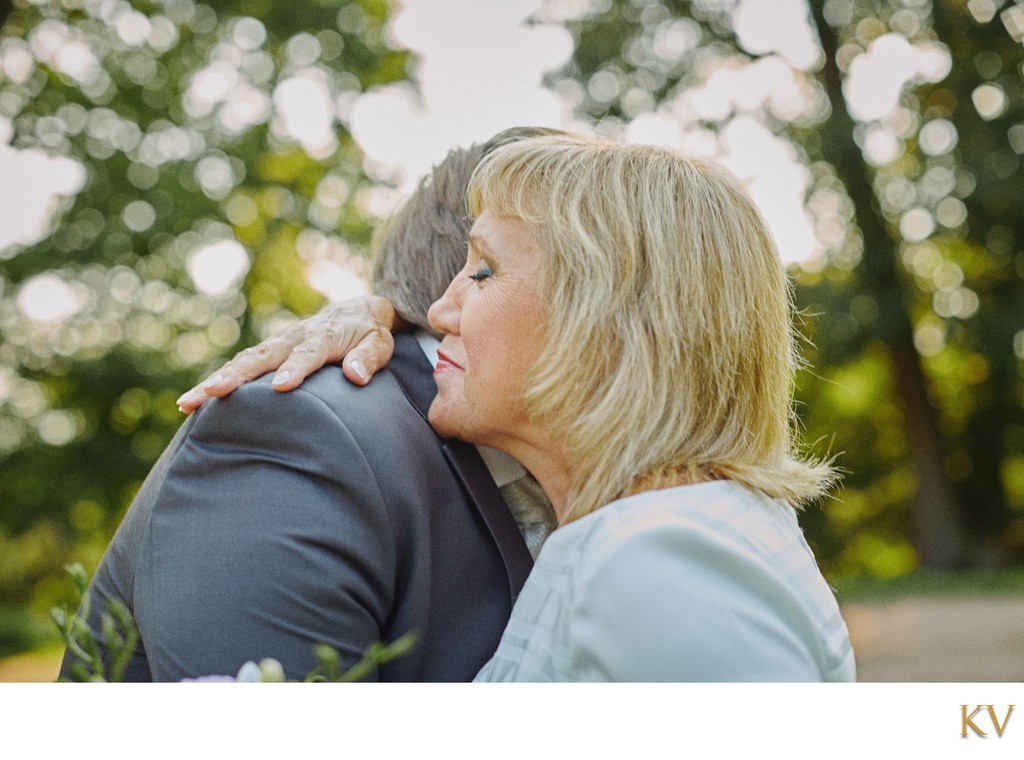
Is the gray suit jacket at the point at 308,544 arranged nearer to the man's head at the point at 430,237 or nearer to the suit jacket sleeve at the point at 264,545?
the suit jacket sleeve at the point at 264,545

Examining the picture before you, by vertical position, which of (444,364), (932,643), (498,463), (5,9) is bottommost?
(932,643)

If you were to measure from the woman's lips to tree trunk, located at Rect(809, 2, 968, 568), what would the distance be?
402 centimetres

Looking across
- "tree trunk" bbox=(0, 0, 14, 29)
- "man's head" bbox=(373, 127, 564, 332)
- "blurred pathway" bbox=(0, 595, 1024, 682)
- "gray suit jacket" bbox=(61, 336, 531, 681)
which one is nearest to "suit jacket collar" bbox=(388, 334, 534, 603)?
"gray suit jacket" bbox=(61, 336, 531, 681)

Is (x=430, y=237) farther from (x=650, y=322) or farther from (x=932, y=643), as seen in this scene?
(x=932, y=643)

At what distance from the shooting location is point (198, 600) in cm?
120

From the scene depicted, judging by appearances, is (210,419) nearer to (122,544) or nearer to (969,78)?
(122,544)

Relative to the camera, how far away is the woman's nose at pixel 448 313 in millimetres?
1528

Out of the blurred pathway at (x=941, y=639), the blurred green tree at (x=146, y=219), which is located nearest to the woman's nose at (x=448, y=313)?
the blurred pathway at (x=941, y=639)

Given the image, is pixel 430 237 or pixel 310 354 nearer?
pixel 310 354

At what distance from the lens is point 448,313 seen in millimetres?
1535

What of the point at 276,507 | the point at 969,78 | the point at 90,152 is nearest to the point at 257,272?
the point at 90,152

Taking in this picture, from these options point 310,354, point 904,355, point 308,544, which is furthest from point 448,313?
point 904,355

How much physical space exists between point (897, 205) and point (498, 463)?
5502 mm

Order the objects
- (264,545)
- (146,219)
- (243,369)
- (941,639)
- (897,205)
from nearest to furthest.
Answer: (264,545) < (243,369) < (941,639) < (897,205) < (146,219)
